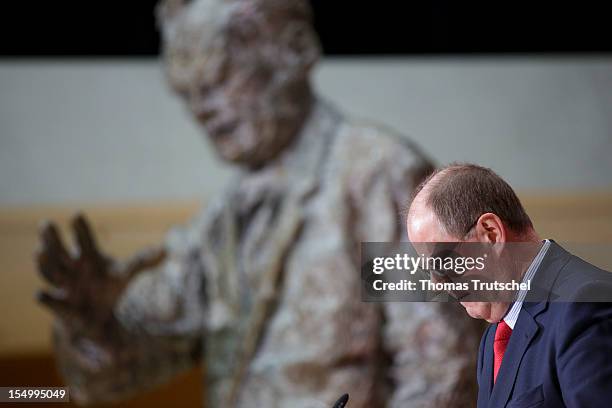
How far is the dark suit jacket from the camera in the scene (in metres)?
0.45

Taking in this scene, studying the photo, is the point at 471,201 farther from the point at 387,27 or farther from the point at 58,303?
the point at 387,27

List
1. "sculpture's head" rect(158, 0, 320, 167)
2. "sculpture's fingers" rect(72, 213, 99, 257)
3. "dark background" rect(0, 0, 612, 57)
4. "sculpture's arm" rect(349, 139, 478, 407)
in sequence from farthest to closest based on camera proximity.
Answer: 1. "dark background" rect(0, 0, 612, 57)
2. "sculpture's head" rect(158, 0, 320, 167)
3. "sculpture's arm" rect(349, 139, 478, 407)
4. "sculpture's fingers" rect(72, 213, 99, 257)

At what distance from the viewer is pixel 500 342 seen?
0.53 metres

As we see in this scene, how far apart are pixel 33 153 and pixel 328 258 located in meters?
0.86

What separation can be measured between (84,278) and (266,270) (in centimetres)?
25

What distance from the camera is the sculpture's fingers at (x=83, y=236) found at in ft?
3.59

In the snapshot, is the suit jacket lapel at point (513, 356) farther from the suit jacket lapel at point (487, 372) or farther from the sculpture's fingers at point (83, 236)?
the sculpture's fingers at point (83, 236)

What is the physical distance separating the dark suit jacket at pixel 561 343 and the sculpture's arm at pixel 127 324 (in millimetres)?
845

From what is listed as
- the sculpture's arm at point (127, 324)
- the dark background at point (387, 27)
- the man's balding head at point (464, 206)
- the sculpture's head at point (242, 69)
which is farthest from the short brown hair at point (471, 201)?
the dark background at point (387, 27)

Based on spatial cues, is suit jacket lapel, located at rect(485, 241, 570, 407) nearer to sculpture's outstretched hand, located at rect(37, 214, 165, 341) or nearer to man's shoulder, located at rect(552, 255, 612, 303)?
man's shoulder, located at rect(552, 255, 612, 303)

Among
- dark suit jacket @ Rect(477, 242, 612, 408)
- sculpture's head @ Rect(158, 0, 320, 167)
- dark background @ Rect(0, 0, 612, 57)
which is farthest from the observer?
dark background @ Rect(0, 0, 612, 57)

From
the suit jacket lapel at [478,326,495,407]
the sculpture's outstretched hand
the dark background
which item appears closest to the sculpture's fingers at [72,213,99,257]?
the sculpture's outstretched hand

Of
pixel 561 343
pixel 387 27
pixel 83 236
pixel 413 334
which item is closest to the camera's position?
pixel 561 343

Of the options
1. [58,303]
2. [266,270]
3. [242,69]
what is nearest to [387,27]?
[242,69]
